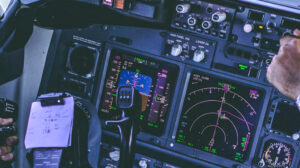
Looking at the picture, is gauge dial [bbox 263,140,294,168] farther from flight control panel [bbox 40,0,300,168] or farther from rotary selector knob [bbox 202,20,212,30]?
rotary selector knob [bbox 202,20,212,30]

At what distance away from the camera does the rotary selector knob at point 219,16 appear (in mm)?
1861

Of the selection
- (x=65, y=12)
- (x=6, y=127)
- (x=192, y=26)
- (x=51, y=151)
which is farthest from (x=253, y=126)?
(x=6, y=127)

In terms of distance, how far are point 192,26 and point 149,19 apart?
0.25 meters

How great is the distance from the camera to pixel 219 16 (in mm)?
1861

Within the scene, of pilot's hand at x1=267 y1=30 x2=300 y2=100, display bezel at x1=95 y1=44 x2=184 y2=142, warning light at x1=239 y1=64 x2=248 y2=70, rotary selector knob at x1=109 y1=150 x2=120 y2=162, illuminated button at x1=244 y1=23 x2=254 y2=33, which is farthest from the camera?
rotary selector knob at x1=109 y1=150 x2=120 y2=162

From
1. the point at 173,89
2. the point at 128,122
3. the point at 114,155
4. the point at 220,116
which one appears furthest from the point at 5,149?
the point at 220,116

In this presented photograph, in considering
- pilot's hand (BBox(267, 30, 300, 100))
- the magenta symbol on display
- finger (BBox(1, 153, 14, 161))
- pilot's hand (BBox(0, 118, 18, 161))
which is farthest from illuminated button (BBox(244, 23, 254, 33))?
finger (BBox(1, 153, 14, 161))

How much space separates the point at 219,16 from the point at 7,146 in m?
1.43

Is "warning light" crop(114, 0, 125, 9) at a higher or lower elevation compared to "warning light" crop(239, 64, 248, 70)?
higher

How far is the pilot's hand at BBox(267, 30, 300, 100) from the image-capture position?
157 centimetres

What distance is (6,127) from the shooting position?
201 centimetres

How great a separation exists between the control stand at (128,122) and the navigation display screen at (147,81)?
0.43 meters

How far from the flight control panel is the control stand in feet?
0.96

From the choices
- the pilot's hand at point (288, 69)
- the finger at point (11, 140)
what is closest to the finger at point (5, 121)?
the finger at point (11, 140)
